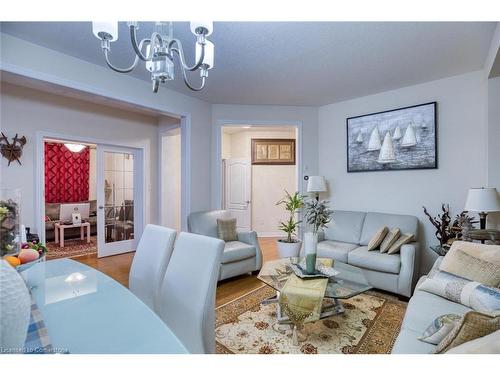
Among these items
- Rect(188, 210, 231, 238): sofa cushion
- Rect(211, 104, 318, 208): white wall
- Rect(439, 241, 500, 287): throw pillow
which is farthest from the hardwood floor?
Rect(439, 241, 500, 287): throw pillow

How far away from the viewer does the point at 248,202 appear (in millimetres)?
6008

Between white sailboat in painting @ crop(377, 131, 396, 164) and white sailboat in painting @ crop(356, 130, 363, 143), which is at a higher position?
white sailboat in painting @ crop(356, 130, 363, 143)

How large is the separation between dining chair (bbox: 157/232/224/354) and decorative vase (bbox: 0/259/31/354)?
26.6 inches

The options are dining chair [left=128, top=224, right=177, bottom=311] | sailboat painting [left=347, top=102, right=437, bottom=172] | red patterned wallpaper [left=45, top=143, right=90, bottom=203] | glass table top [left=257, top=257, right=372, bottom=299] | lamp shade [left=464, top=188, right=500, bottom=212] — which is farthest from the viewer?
red patterned wallpaper [left=45, top=143, right=90, bottom=203]

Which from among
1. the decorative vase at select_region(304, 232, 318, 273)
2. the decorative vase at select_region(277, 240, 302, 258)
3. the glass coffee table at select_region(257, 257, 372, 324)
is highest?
the decorative vase at select_region(304, 232, 318, 273)

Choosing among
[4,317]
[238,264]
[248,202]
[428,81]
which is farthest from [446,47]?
[248,202]

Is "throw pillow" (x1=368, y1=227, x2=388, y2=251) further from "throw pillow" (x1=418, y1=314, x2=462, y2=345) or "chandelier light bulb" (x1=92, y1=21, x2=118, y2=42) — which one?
"chandelier light bulb" (x1=92, y1=21, x2=118, y2=42)

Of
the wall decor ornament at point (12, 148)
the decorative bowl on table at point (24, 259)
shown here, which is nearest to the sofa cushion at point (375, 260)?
the decorative bowl on table at point (24, 259)

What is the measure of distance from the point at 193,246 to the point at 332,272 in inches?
53.3

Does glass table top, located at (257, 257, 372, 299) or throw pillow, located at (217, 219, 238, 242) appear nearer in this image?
glass table top, located at (257, 257, 372, 299)

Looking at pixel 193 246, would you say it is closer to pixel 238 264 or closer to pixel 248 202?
pixel 238 264

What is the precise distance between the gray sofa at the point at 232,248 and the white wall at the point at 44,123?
6.85 ft

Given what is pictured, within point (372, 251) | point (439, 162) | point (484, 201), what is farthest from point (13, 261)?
point (439, 162)

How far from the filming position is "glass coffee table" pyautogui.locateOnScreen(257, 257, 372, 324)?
78.0 inches
